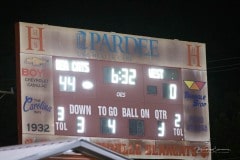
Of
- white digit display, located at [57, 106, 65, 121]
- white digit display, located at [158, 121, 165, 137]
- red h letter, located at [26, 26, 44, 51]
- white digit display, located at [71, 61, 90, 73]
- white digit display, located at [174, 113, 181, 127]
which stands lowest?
white digit display, located at [158, 121, 165, 137]

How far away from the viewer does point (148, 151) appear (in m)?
17.9

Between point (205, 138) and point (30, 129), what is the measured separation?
4.82 meters

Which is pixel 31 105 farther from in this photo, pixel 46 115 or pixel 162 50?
pixel 162 50

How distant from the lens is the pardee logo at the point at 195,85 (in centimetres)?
1881

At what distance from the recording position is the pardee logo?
18812mm

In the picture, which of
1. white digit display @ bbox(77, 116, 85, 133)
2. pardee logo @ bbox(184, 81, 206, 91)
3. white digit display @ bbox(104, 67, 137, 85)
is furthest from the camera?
pardee logo @ bbox(184, 81, 206, 91)

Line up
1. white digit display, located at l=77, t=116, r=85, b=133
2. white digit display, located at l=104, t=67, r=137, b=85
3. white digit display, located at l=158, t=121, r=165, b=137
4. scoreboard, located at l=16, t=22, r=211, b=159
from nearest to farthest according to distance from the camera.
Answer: scoreboard, located at l=16, t=22, r=211, b=159, white digit display, located at l=77, t=116, r=85, b=133, white digit display, located at l=104, t=67, r=137, b=85, white digit display, located at l=158, t=121, r=165, b=137

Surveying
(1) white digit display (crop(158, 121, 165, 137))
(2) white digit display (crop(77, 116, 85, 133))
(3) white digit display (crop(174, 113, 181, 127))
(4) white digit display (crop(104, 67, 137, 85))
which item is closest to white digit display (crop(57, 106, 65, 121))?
(2) white digit display (crop(77, 116, 85, 133))

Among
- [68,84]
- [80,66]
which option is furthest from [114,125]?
[80,66]

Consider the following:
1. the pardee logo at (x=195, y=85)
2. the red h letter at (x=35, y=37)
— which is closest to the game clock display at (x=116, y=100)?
the pardee logo at (x=195, y=85)

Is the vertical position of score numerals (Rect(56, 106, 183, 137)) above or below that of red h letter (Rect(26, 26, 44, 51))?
below

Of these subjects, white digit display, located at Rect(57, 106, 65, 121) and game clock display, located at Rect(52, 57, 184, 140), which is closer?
white digit display, located at Rect(57, 106, 65, 121)

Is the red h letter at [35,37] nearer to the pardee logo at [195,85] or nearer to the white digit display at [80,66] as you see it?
the white digit display at [80,66]

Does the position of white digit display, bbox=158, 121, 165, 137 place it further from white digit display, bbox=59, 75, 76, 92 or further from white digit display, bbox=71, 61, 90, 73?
white digit display, bbox=59, 75, 76, 92
